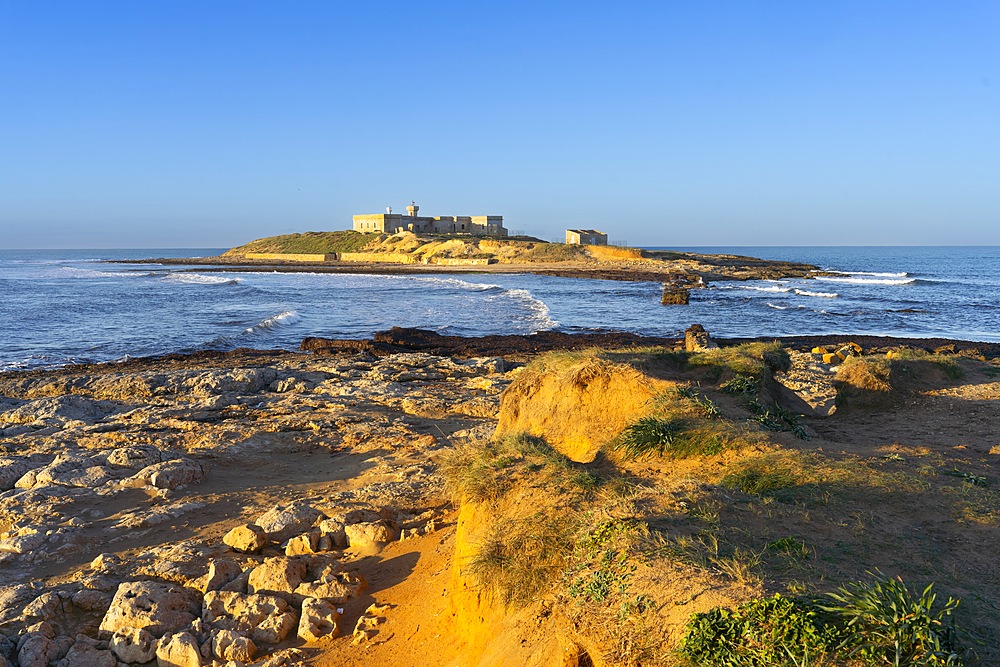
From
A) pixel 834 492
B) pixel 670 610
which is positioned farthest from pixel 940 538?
pixel 670 610

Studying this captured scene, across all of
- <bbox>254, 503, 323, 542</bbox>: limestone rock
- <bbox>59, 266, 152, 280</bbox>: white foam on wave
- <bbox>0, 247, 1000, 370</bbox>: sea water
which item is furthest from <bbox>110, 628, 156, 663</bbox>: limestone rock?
<bbox>59, 266, 152, 280</bbox>: white foam on wave

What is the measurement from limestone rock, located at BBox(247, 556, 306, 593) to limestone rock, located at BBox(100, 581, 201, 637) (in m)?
0.51

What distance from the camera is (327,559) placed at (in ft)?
22.9

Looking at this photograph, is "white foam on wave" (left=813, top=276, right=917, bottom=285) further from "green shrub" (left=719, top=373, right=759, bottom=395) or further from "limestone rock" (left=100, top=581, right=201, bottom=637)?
"limestone rock" (left=100, top=581, right=201, bottom=637)

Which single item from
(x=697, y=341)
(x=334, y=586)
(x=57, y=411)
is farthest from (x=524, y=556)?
(x=697, y=341)

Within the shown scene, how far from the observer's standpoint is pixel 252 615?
19.2ft

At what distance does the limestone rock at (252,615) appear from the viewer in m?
5.73

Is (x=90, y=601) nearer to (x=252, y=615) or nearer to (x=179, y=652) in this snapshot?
(x=179, y=652)

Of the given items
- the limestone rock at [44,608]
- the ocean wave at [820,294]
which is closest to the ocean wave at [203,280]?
the ocean wave at [820,294]

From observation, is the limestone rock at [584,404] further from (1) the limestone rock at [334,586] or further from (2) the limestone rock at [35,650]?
(2) the limestone rock at [35,650]

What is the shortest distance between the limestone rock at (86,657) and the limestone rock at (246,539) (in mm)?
1739

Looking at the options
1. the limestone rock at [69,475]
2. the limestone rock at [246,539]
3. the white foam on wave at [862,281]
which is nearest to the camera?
the limestone rock at [246,539]

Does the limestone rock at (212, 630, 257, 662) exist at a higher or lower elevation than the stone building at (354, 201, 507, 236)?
lower

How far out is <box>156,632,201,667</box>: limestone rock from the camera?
5.40 meters
